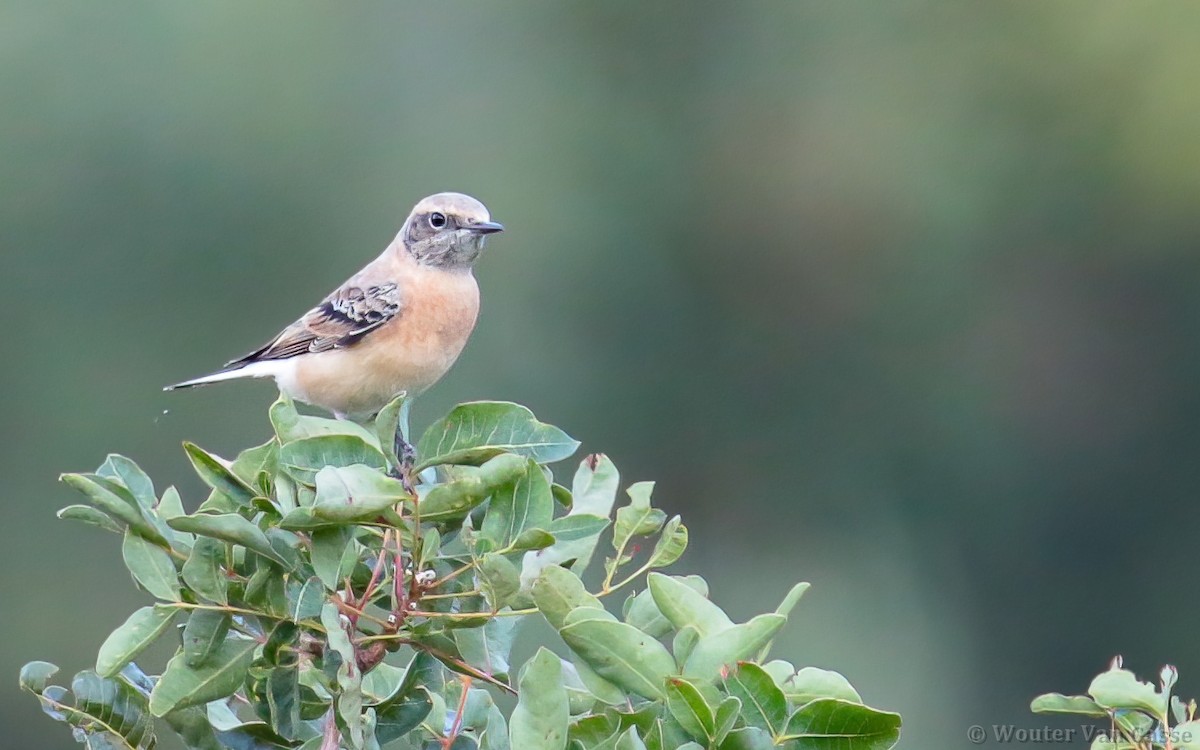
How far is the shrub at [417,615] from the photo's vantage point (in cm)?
247

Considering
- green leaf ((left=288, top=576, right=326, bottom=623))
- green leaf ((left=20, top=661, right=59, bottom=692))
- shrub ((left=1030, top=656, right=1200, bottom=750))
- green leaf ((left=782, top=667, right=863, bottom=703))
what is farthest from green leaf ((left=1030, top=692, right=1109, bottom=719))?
green leaf ((left=20, top=661, right=59, bottom=692))

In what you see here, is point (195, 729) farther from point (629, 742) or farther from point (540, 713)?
point (629, 742)

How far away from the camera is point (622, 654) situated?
8.13 ft

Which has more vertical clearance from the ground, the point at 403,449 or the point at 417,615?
the point at 403,449

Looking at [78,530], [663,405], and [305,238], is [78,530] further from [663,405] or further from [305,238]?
[663,405]

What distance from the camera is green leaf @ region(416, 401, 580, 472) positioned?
288cm

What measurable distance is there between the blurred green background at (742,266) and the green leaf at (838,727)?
47.8 feet

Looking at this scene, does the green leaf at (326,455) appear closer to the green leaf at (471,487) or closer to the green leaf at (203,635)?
the green leaf at (471,487)

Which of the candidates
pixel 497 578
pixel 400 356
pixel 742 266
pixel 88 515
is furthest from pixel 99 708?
pixel 742 266

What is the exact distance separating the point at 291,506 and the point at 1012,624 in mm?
18209

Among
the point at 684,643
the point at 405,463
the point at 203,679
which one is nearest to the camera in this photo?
the point at 684,643

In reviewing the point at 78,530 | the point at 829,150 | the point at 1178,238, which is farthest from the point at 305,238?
the point at 1178,238

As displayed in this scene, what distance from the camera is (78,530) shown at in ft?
56.3

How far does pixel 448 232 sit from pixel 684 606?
3.46 m
